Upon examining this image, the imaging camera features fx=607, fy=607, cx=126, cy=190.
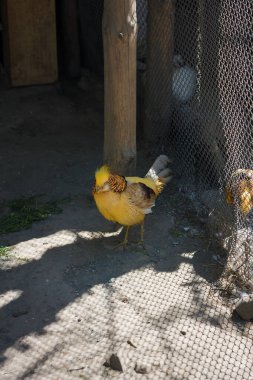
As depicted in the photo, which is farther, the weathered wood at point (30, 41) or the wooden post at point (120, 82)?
the weathered wood at point (30, 41)

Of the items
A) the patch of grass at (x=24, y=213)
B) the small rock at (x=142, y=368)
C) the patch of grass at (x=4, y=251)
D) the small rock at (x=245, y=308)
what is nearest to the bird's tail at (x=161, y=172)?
the patch of grass at (x=24, y=213)

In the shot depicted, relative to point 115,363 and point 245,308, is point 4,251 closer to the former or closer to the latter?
point 115,363

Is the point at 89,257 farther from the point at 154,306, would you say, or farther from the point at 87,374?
the point at 87,374

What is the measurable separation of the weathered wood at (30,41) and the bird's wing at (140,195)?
13.5ft

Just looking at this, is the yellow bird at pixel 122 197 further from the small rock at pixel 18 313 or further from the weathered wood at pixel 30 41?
the weathered wood at pixel 30 41

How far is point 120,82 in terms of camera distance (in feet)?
16.3

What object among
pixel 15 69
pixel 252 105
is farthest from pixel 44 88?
pixel 252 105

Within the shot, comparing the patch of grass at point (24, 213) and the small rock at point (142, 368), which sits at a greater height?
the small rock at point (142, 368)

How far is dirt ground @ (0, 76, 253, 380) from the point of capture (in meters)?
3.56

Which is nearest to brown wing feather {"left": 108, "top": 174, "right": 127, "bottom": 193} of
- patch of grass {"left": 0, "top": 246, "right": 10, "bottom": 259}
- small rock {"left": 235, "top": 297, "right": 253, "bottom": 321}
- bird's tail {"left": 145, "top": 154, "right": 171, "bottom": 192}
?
bird's tail {"left": 145, "top": 154, "right": 171, "bottom": 192}

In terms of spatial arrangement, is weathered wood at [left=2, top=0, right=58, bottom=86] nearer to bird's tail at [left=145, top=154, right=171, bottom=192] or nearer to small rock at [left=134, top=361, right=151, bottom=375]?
bird's tail at [left=145, top=154, right=171, bottom=192]

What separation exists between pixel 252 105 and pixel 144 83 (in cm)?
214

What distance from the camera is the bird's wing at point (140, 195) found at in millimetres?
4727

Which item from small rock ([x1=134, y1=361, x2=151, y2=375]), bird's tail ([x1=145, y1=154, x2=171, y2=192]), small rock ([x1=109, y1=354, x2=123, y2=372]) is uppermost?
bird's tail ([x1=145, y1=154, x2=171, y2=192])
